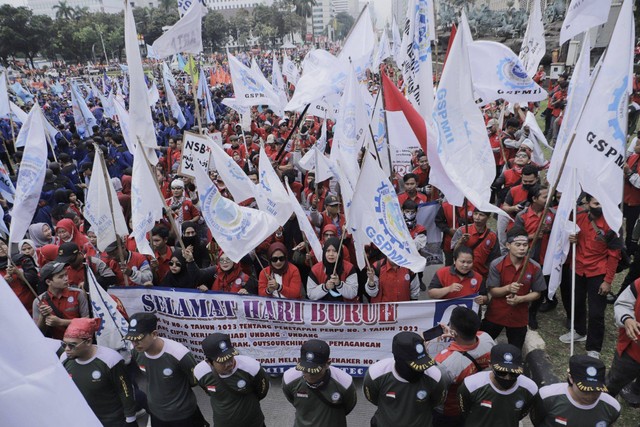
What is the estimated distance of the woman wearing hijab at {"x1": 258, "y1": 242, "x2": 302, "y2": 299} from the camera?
505 cm

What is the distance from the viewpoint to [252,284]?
541 cm

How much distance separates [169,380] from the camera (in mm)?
3699

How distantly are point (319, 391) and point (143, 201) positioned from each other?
10.6 ft

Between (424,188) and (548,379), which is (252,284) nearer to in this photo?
(548,379)

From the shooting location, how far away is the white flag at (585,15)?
6.36 metres

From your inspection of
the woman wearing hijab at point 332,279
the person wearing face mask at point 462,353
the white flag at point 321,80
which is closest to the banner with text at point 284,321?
the woman wearing hijab at point 332,279

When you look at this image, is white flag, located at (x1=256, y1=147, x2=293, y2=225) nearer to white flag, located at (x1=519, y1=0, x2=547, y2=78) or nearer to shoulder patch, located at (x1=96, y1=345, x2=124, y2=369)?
Result: shoulder patch, located at (x1=96, y1=345, x2=124, y2=369)

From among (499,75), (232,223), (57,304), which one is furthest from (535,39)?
(57,304)

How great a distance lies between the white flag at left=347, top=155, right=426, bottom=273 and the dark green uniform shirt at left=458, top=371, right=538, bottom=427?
1.50 meters

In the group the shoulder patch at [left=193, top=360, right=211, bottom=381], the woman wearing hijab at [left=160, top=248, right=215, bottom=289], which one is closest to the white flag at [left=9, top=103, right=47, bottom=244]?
A: the woman wearing hijab at [left=160, top=248, right=215, bottom=289]

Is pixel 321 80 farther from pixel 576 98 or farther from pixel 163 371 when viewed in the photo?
→ pixel 163 371

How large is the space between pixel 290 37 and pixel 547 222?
113 metres

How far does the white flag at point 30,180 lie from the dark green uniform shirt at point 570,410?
5729 mm

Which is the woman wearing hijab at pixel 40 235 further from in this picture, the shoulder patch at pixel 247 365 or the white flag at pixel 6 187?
the shoulder patch at pixel 247 365
